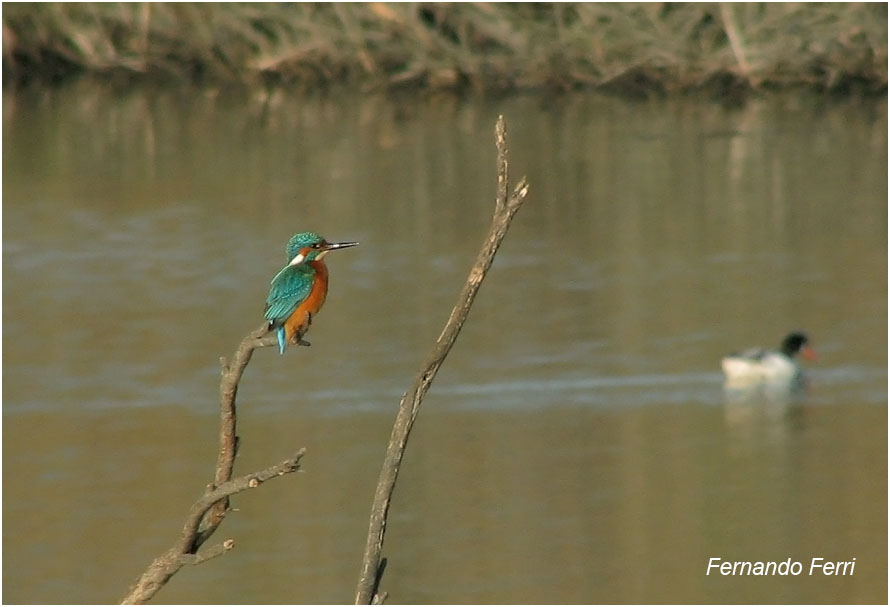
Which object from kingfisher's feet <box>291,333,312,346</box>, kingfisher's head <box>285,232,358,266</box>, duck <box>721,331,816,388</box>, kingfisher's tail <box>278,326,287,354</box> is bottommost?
duck <box>721,331,816,388</box>

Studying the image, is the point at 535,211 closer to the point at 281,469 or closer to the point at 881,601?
the point at 881,601

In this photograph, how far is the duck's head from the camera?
26.9 ft

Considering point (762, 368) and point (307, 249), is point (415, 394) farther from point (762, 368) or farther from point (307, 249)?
point (762, 368)

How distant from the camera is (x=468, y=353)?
8.54 m

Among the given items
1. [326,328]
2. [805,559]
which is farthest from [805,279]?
[805,559]

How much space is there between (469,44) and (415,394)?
Answer: 13039 mm

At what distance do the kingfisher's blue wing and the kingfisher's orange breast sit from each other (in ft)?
0.04

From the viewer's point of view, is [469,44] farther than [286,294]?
Yes

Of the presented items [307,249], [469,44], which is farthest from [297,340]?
[469,44]

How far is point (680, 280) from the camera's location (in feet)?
32.2

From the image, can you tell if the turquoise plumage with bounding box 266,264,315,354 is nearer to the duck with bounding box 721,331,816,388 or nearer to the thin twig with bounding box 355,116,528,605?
the thin twig with bounding box 355,116,528,605

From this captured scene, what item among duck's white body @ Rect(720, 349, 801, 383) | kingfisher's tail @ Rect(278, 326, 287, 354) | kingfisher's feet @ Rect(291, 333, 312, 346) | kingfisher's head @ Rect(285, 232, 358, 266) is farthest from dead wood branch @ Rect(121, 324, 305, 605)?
duck's white body @ Rect(720, 349, 801, 383)

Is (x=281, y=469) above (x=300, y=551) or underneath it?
above

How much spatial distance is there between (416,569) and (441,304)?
3518 millimetres
